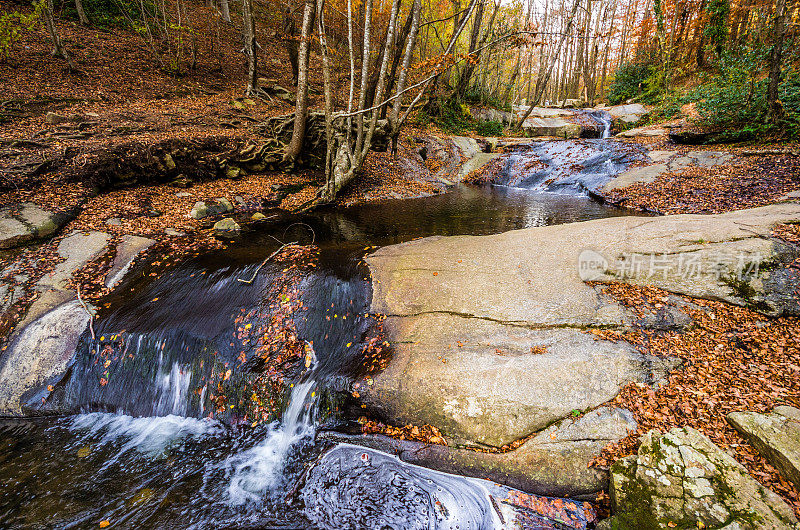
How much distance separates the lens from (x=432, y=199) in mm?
12641

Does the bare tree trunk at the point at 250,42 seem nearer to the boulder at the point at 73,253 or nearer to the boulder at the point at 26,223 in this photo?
the boulder at the point at 26,223

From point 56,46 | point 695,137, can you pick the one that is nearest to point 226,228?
point 56,46

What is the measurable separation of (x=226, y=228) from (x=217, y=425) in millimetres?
5284

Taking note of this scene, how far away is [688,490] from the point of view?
8.56 ft

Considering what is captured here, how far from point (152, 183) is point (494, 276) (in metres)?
9.92

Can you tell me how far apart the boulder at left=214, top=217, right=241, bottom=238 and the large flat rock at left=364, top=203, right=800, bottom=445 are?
4030 millimetres

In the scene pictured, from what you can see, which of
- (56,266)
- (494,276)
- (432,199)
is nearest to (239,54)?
(432,199)

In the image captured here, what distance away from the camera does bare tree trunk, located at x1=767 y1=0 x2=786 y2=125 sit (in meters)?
9.47

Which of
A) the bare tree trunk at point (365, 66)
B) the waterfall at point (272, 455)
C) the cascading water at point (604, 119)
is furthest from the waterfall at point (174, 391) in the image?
the cascading water at point (604, 119)

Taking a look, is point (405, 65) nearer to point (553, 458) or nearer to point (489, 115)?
point (553, 458)

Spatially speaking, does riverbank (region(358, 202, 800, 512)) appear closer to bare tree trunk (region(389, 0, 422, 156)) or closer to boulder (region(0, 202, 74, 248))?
bare tree trunk (region(389, 0, 422, 156))

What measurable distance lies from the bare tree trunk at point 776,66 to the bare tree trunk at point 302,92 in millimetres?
13292

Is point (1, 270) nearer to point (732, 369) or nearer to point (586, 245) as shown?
point (586, 245)

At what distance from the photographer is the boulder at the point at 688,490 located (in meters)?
2.37
